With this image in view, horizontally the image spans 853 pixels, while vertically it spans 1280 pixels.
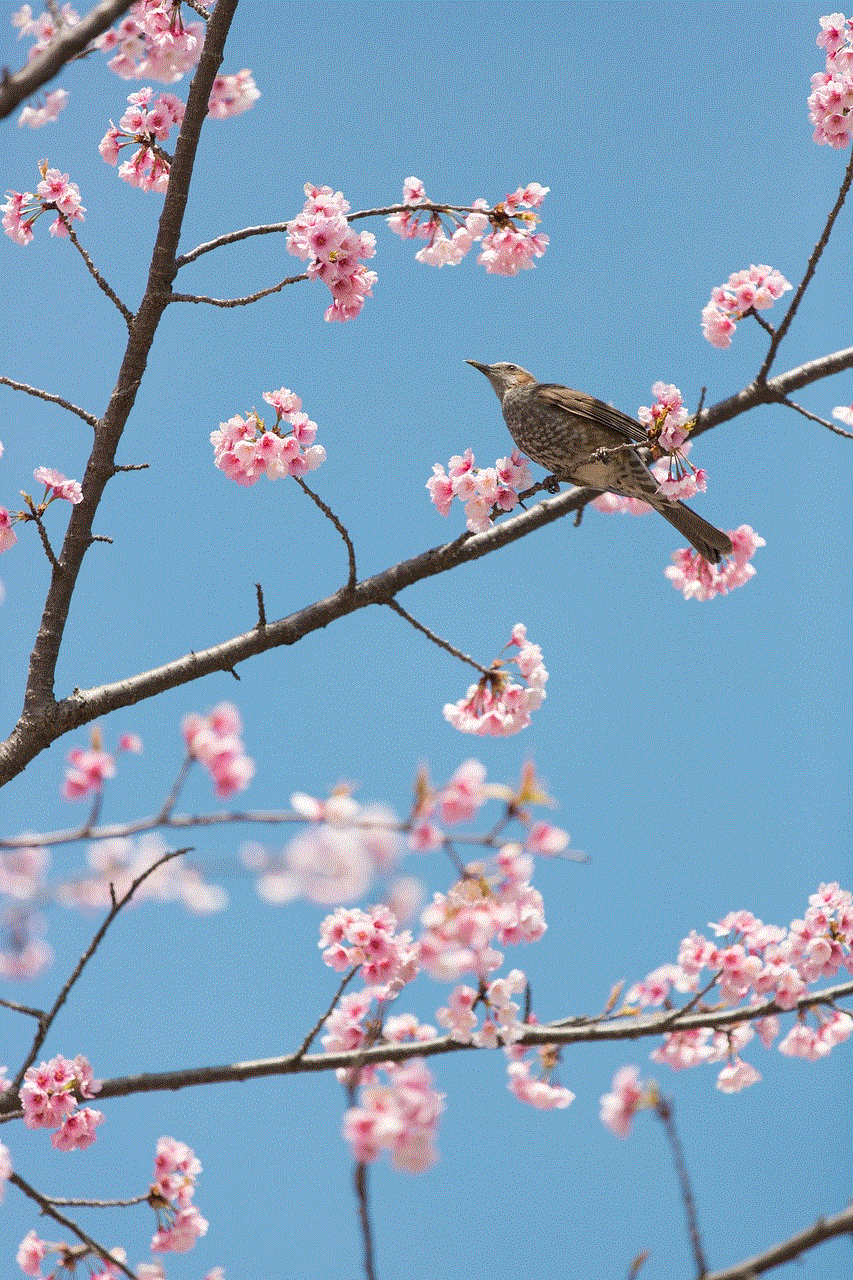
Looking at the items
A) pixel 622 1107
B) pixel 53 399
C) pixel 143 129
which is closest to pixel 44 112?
pixel 143 129

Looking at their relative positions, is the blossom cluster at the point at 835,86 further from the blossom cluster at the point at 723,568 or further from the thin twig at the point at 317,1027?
the thin twig at the point at 317,1027

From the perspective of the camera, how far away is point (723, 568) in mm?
5402

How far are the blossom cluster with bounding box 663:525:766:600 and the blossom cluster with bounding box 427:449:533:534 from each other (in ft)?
4.75

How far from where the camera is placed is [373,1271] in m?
1.83

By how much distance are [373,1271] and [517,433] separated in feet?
16.4

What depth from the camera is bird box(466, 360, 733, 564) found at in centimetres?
514

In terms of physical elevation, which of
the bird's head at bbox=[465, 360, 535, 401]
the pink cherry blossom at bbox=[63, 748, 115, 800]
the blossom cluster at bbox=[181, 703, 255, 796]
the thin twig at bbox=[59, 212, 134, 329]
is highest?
the bird's head at bbox=[465, 360, 535, 401]

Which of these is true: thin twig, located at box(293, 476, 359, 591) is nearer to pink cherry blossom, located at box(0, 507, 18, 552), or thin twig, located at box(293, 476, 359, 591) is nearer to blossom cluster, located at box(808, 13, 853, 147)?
pink cherry blossom, located at box(0, 507, 18, 552)

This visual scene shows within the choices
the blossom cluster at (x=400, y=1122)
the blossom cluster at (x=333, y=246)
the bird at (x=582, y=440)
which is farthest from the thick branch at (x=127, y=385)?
the blossom cluster at (x=400, y=1122)

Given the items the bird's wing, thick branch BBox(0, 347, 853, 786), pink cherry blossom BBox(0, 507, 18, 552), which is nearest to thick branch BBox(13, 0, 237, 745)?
thick branch BBox(0, 347, 853, 786)

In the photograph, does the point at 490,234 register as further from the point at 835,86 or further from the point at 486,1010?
the point at 486,1010

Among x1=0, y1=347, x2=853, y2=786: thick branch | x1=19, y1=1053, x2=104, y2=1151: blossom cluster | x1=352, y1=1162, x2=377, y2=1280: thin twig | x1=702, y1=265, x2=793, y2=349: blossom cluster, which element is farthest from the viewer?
x1=702, y1=265, x2=793, y2=349: blossom cluster

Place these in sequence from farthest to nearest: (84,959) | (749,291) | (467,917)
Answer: (749,291) → (84,959) → (467,917)

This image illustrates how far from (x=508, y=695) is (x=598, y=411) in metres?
2.39
